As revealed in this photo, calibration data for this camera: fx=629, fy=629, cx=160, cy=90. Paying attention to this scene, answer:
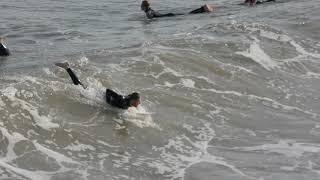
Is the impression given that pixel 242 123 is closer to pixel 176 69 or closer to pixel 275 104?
pixel 275 104

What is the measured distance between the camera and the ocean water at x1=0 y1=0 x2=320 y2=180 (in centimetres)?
1008

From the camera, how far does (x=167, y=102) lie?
13.4m

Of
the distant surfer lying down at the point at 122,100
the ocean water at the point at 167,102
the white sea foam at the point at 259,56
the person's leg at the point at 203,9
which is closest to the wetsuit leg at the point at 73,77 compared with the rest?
the ocean water at the point at 167,102

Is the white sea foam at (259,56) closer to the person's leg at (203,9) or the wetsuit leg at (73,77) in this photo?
the wetsuit leg at (73,77)

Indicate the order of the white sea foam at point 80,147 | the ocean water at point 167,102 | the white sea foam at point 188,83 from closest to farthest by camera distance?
the ocean water at point 167,102 → the white sea foam at point 80,147 → the white sea foam at point 188,83

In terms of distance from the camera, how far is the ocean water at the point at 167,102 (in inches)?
397

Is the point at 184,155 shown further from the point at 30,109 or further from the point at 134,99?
the point at 30,109

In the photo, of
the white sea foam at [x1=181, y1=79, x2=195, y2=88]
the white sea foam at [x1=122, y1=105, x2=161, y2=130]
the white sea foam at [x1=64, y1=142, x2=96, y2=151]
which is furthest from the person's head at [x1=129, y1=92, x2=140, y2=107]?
the white sea foam at [x1=181, y1=79, x2=195, y2=88]

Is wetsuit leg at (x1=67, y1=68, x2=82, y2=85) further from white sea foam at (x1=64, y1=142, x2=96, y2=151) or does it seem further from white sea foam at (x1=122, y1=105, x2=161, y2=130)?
white sea foam at (x1=64, y1=142, x2=96, y2=151)

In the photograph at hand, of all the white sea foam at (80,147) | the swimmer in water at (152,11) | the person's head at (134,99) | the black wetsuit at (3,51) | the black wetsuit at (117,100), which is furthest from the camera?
the swimmer in water at (152,11)

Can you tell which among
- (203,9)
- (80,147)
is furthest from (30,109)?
(203,9)

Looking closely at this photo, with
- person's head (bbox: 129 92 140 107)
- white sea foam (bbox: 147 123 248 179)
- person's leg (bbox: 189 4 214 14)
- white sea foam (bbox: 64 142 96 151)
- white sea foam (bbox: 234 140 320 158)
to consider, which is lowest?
white sea foam (bbox: 234 140 320 158)

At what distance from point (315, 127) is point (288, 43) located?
24.6ft

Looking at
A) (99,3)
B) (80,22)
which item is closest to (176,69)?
(80,22)
